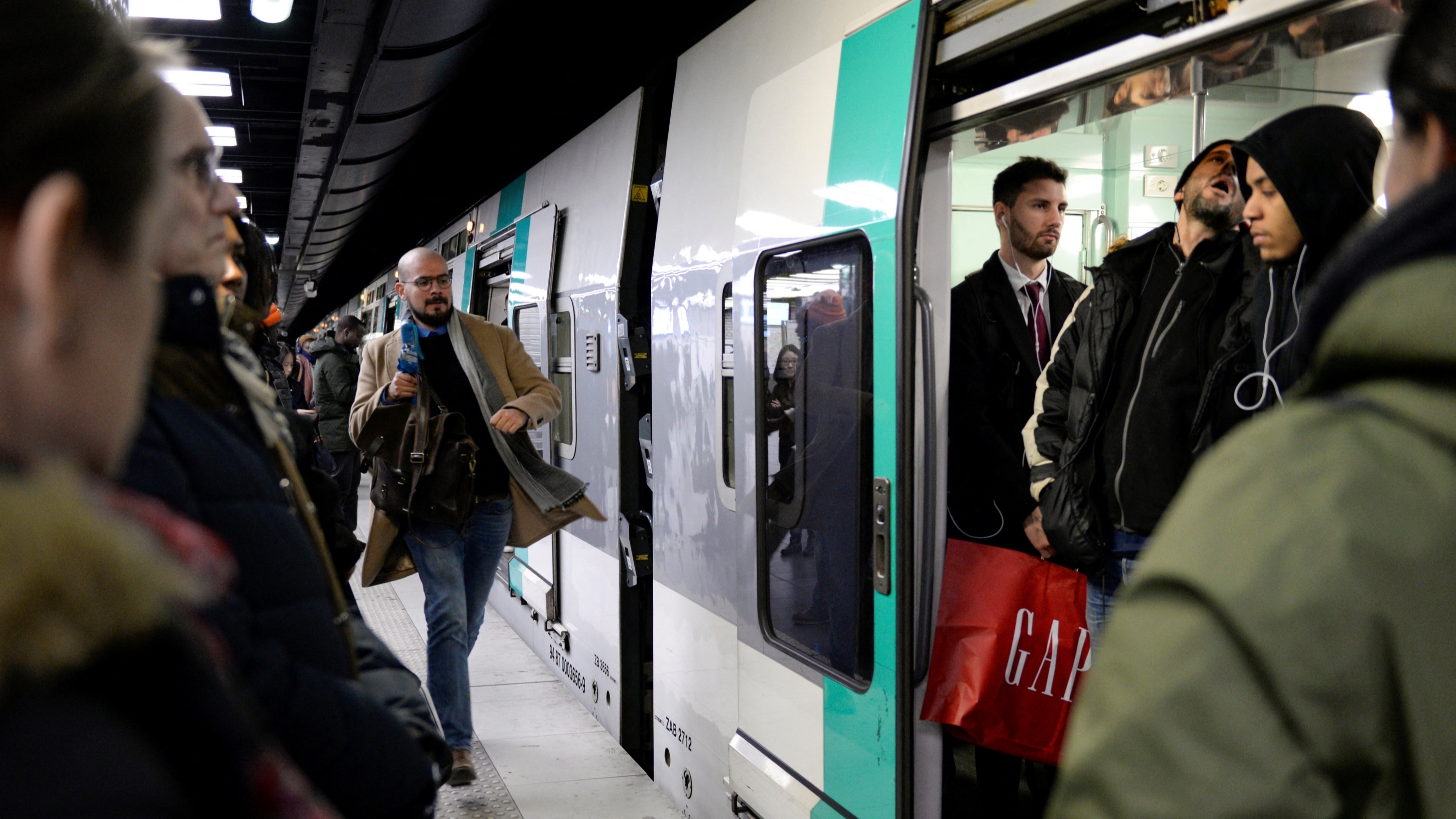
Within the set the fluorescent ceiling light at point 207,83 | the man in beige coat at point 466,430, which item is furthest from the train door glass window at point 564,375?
the fluorescent ceiling light at point 207,83

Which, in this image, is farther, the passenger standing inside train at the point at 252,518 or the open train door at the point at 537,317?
the open train door at the point at 537,317

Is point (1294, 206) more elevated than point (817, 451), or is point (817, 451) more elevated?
point (1294, 206)

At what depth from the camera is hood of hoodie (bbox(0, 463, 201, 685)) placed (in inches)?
18.4

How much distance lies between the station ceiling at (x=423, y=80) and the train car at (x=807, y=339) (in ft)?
2.18

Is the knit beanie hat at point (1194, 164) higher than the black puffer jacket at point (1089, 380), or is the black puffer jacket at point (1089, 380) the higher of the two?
the knit beanie hat at point (1194, 164)

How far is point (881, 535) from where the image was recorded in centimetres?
233

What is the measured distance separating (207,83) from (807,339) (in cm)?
639

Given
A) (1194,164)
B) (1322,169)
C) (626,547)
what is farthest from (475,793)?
(1322,169)

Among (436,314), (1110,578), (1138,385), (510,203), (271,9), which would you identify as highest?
(271,9)

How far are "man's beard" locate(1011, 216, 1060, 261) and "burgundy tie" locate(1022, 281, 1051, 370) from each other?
0.09 metres

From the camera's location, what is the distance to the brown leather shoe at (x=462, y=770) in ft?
12.2

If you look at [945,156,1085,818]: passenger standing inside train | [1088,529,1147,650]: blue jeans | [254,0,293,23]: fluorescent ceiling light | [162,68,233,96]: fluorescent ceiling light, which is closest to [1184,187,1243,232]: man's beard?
[945,156,1085,818]: passenger standing inside train

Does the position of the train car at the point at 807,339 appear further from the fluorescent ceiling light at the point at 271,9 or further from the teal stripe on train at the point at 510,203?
the fluorescent ceiling light at the point at 271,9

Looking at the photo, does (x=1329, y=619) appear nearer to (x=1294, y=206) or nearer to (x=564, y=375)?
(x=1294, y=206)
